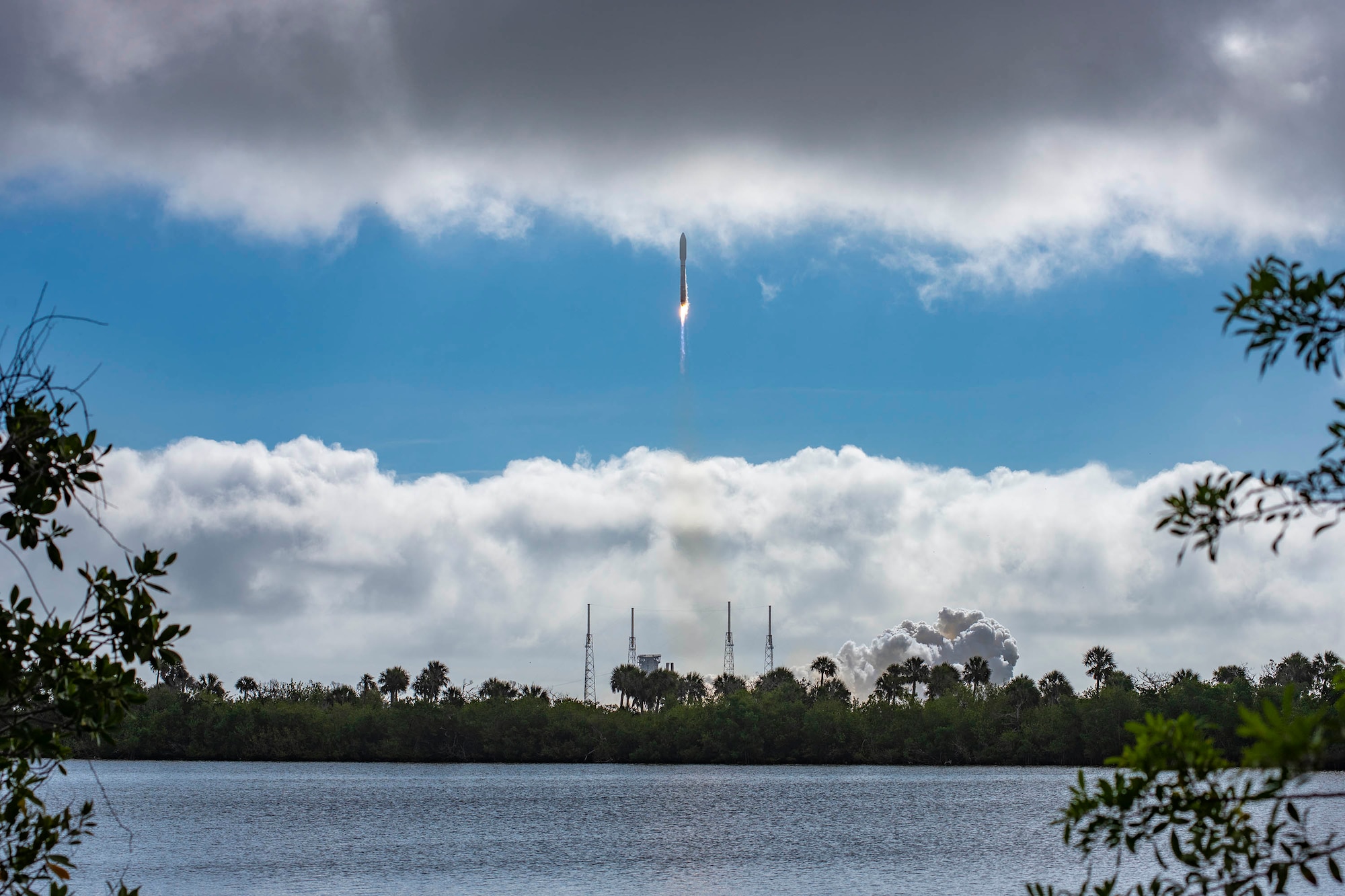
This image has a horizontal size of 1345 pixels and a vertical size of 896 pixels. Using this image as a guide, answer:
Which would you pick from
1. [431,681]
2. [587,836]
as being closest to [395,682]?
[431,681]

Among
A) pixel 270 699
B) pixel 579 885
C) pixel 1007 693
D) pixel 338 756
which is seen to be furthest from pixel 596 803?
pixel 270 699

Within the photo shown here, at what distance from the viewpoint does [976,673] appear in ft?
461

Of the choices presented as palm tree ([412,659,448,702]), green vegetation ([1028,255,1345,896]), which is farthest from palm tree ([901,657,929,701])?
green vegetation ([1028,255,1345,896])

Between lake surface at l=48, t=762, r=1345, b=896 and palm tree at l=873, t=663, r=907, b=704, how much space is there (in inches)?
950

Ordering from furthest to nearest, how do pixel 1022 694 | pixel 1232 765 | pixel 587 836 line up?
pixel 1022 694 < pixel 587 836 < pixel 1232 765

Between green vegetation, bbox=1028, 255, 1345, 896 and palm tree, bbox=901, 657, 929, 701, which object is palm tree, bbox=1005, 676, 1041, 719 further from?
green vegetation, bbox=1028, 255, 1345, 896

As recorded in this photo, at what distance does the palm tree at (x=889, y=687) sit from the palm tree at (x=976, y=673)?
332 inches

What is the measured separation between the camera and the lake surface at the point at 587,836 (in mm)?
45875

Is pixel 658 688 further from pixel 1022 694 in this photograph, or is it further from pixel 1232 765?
pixel 1232 765

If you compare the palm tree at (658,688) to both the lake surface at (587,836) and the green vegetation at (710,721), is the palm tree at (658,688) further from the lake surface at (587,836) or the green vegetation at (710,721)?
the lake surface at (587,836)

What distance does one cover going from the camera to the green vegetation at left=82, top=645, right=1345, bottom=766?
12650 cm

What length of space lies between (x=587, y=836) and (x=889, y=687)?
272 ft

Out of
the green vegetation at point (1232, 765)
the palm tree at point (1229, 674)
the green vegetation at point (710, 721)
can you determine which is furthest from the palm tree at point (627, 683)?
the green vegetation at point (1232, 765)

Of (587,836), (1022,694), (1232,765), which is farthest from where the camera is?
(1022,694)
